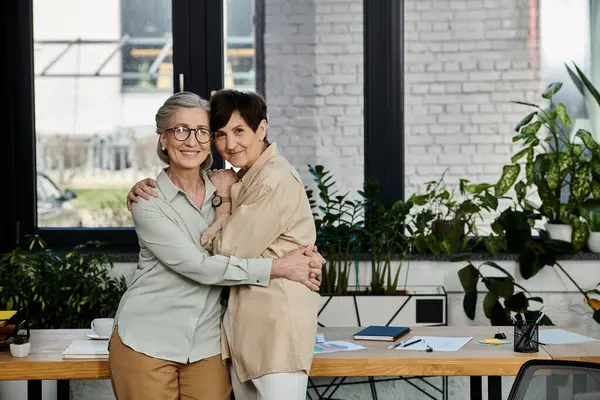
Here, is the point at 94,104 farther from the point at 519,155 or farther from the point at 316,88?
the point at 519,155

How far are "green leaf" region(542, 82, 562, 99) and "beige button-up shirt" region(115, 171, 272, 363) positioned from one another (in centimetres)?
231

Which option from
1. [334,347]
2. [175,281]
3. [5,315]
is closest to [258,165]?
[175,281]

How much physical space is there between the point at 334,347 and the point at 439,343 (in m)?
0.39

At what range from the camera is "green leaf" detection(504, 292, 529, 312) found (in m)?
4.50

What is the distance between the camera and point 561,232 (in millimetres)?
4758

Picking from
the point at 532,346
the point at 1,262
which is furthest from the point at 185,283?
the point at 1,262

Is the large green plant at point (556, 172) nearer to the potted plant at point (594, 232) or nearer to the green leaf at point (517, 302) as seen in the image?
the potted plant at point (594, 232)

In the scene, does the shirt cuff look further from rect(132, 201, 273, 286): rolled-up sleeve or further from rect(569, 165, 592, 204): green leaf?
rect(569, 165, 592, 204): green leaf

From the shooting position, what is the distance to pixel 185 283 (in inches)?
118

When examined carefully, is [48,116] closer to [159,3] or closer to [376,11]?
[159,3]

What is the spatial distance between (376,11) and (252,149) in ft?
7.46

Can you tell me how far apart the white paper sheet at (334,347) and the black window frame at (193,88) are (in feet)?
5.65

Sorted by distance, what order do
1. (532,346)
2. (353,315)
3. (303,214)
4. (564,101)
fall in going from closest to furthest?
1. (303,214)
2. (532,346)
3. (353,315)
4. (564,101)

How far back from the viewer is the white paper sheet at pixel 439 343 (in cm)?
334
